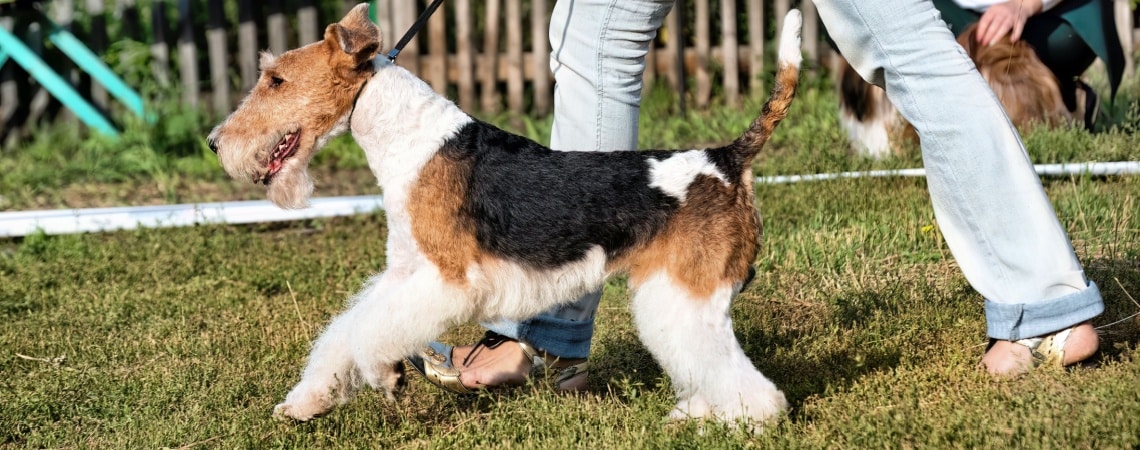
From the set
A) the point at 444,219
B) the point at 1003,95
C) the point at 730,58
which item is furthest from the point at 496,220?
the point at 730,58

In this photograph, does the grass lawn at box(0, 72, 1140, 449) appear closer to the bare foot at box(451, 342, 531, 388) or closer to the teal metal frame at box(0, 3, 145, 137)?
the bare foot at box(451, 342, 531, 388)

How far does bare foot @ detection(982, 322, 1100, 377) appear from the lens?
12.4 ft

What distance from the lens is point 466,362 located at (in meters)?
4.20

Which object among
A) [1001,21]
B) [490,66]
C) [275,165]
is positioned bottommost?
[490,66]

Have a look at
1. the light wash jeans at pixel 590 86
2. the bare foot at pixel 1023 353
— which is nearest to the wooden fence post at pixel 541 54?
the light wash jeans at pixel 590 86

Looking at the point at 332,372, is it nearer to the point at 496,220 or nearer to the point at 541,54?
the point at 496,220

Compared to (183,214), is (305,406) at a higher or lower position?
higher

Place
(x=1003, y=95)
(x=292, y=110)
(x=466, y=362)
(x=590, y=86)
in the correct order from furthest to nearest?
(x=1003, y=95) → (x=466, y=362) → (x=590, y=86) → (x=292, y=110)

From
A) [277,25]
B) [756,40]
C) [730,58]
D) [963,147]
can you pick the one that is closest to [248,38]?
[277,25]

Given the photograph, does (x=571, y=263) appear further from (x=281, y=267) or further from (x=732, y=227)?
(x=281, y=267)

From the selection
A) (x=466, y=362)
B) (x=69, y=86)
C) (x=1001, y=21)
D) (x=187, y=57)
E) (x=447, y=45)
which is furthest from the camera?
(x=447, y=45)

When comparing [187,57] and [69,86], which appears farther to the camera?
[187,57]

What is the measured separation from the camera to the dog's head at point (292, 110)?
359cm

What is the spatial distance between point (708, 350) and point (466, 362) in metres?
1.06
